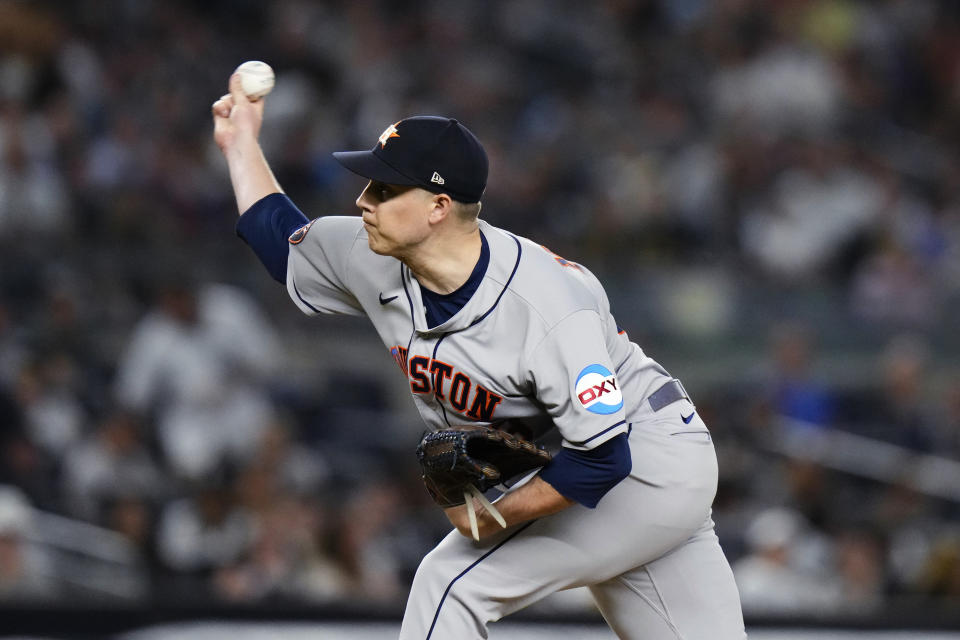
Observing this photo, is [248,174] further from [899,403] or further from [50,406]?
[899,403]

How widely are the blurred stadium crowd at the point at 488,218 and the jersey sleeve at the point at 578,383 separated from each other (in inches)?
97.5

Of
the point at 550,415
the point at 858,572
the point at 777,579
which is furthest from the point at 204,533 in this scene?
the point at 550,415

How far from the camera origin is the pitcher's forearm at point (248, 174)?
3.35 meters

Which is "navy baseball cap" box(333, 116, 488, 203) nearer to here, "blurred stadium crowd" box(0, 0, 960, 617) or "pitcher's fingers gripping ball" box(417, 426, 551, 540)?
"pitcher's fingers gripping ball" box(417, 426, 551, 540)

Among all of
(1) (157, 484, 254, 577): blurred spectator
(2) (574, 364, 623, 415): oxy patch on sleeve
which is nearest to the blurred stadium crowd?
(1) (157, 484, 254, 577): blurred spectator

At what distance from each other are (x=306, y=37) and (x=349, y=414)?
321cm

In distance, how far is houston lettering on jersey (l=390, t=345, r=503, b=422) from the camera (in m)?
2.93

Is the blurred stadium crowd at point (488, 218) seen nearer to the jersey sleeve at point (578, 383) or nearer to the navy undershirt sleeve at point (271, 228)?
the navy undershirt sleeve at point (271, 228)

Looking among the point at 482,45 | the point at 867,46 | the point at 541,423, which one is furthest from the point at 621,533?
the point at 867,46

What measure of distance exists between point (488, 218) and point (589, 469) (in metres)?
5.67

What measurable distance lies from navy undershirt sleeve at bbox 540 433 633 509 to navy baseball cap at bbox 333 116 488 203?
1.90 ft

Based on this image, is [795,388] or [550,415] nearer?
[550,415]

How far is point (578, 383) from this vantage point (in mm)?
2771

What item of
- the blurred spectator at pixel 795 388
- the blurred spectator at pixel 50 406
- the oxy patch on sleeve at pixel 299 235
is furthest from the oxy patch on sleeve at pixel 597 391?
the blurred spectator at pixel 795 388
